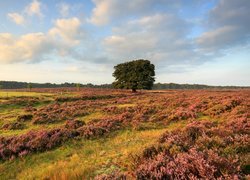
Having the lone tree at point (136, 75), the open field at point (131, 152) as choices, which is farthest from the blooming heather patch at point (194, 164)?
the lone tree at point (136, 75)

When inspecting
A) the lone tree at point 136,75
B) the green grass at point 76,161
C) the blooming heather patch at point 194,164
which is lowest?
the green grass at point 76,161

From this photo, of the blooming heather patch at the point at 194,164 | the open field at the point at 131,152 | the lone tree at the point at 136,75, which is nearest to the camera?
the blooming heather patch at the point at 194,164

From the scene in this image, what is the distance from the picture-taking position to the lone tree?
212 feet

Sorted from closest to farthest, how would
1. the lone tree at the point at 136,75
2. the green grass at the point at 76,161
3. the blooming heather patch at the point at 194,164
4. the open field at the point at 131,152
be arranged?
the blooming heather patch at the point at 194,164 < the open field at the point at 131,152 < the green grass at the point at 76,161 < the lone tree at the point at 136,75

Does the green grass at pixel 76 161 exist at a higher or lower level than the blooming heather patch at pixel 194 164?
lower

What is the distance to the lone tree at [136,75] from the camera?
64500mm

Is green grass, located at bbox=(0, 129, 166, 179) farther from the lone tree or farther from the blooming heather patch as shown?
the lone tree

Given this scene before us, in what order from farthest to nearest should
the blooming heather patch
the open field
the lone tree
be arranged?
the lone tree < the open field < the blooming heather patch

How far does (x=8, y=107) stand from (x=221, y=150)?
33.7 metres

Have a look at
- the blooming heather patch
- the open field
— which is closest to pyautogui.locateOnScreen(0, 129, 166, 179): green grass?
the open field

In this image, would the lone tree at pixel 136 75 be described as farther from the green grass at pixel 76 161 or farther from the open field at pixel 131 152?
the green grass at pixel 76 161

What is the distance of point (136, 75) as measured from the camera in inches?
2569

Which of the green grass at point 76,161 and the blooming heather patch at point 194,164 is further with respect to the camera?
the green grass at point 76,161

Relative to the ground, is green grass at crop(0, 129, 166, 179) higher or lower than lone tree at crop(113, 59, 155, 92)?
lower
